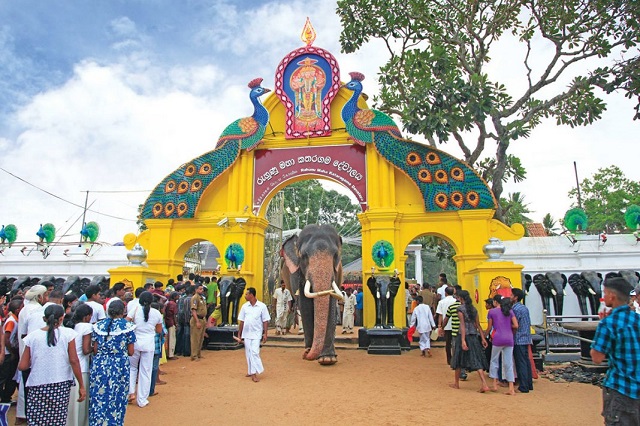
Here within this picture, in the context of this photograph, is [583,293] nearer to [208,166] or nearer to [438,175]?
[438,175]

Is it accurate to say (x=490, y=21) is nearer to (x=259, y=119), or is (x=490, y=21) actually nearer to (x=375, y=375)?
(x=259, y=119)

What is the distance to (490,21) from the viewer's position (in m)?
13.2

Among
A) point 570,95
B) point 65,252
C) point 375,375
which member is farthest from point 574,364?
point 65,252

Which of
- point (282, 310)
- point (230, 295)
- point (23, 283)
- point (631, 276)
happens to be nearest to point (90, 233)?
point (23, 283)

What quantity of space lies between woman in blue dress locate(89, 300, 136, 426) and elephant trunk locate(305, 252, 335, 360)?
4.12 metres

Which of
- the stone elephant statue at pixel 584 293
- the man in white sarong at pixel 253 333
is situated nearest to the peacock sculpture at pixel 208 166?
the man in white sarong at pixel 253 333

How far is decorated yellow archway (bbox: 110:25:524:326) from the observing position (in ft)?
39.9

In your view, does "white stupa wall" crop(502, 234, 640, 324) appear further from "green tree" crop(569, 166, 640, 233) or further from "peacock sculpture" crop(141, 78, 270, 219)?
"green tree" crop(569, 166, 640, 233)

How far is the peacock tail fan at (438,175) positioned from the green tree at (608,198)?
1869 cm

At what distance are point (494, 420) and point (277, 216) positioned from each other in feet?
33.6

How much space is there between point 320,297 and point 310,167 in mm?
5390

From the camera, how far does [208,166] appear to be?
13.4 metres

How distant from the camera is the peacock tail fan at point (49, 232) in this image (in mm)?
14820

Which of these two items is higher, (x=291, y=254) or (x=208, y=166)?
(x=208, y=166)
